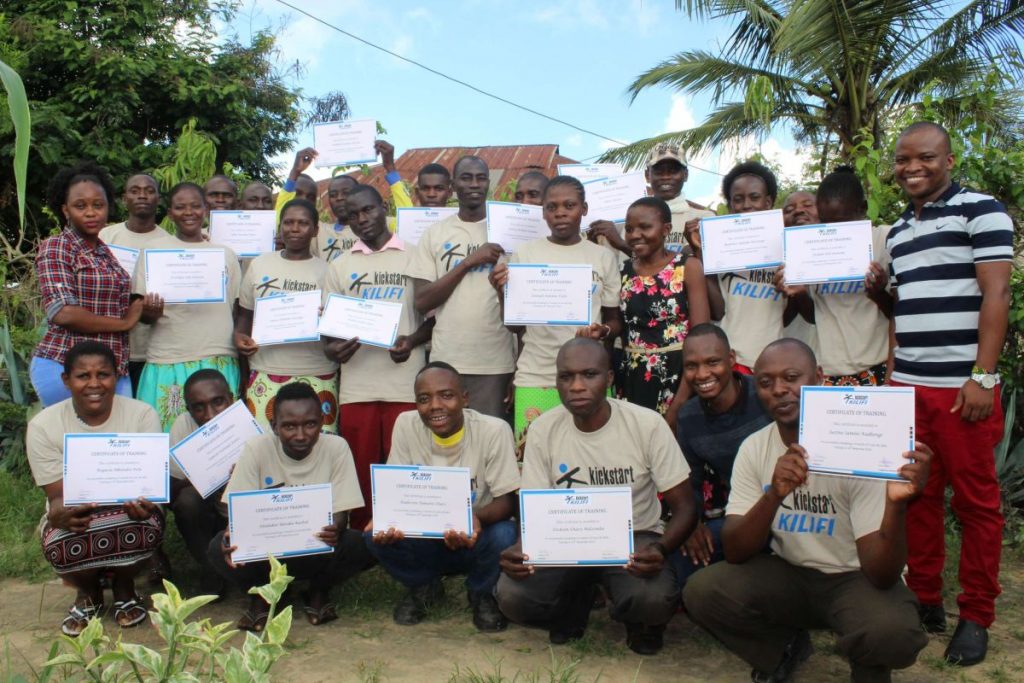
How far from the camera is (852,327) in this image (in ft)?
13.8

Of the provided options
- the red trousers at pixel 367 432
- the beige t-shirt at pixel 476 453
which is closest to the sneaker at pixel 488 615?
the beige t-shirt at pixel 476 453

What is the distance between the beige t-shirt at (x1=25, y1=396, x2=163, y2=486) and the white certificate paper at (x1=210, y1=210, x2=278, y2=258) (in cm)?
146

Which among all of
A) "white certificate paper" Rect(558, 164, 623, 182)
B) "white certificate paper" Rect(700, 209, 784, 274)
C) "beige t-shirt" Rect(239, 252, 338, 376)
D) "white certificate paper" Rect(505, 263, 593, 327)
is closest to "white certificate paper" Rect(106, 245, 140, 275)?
"beige t-shirt" Rect(239, 252, 338, 376)

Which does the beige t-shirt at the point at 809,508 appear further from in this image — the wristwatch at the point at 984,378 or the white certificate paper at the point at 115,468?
the white certificate paper at the point at 115,468

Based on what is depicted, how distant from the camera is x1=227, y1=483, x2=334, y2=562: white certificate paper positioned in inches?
159

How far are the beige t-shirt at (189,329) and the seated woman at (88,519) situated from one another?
0.57 m

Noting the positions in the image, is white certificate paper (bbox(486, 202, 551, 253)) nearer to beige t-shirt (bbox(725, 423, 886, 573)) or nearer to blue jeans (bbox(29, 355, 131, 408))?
beige t-shirt (bbox(725, 423, 886, 573))

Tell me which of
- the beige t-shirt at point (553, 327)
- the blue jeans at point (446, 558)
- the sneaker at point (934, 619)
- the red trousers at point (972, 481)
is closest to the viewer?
the red trousers at point (972, 481)

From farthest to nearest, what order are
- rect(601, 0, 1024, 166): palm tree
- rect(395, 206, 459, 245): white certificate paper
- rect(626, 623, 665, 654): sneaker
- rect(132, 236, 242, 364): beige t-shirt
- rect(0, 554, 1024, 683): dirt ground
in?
rect(601, 0, 1024, 166): palm tree < rect(395, 206, 459, 245): white certificate paper < rect(132, 236, 242, 364): beige t-shirt < rect(626, 623, 665, 654): sneaker < rect(0, 554, 1024, 683): dirt ground

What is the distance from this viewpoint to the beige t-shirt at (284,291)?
4984mm

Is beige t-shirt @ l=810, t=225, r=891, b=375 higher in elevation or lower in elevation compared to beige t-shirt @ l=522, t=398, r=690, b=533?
higher

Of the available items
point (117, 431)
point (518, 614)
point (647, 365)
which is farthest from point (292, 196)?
point (518, 614)

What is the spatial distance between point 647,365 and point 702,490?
0.66 metres

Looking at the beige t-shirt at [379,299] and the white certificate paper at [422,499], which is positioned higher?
the beige t-shirt at [379,299]
